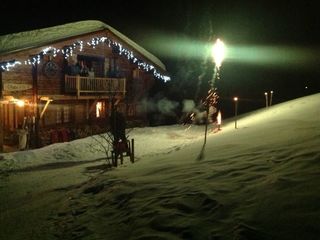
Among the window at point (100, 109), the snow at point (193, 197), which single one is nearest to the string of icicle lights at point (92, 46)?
the window at point (100, 109)

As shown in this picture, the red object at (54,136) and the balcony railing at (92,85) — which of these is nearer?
the red object at (54,136)


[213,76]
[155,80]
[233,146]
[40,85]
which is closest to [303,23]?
[213,76]

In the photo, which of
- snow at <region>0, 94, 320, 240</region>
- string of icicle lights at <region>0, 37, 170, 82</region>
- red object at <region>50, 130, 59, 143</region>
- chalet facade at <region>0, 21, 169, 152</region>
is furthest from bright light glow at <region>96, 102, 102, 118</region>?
snow at <region>0, 94, 320, 240</region>

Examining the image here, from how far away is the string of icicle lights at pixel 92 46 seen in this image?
20.1 meters

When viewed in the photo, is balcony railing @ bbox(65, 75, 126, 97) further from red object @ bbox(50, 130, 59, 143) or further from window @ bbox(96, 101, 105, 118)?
red object @ bbox(50, 130, 59, 143)

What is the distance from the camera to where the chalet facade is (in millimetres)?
20328

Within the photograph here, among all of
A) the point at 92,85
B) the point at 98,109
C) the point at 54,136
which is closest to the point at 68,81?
the point at 92,85

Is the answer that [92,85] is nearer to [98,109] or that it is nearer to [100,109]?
[98,109]

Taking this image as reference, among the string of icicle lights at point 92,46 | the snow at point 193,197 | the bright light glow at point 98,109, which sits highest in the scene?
the string of icicle lights at point 92,46

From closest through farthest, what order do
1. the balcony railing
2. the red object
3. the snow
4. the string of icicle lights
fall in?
the snow, the string of icicle lights, the red object, the balcony railing

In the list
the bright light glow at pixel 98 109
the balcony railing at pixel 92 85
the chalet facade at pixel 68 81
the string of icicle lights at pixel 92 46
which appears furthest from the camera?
the bright light glow at pixel 98 109

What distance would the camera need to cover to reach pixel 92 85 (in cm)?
2430

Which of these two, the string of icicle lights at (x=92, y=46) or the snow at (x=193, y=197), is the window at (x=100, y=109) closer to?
the string of icicle lights at (x=92, y=46)

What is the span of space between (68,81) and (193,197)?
17.9 meters
